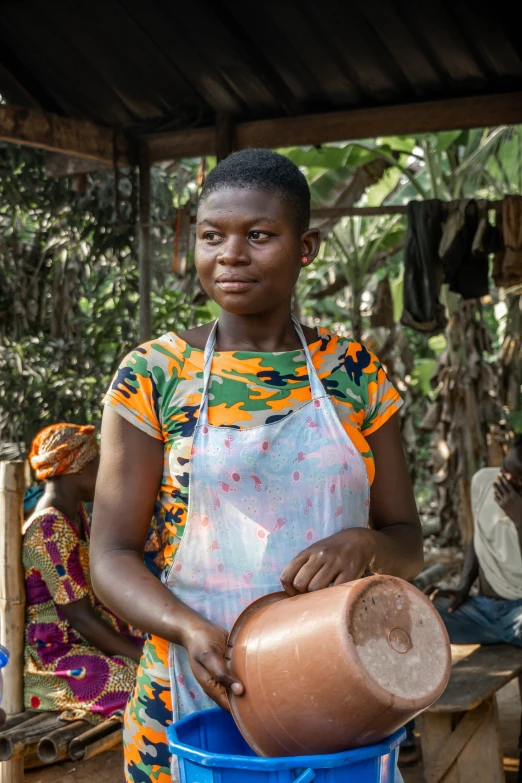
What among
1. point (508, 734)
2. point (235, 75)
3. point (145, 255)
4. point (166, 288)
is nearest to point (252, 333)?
point (235, 75)

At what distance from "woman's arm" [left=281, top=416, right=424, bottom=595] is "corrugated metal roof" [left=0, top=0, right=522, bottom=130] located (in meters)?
3.06

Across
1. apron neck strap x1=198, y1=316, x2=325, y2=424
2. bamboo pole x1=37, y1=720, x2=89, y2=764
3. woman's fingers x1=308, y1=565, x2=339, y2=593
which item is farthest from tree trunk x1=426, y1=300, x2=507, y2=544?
woman's fingers x1=308, y1=565, x2=339, y2=593

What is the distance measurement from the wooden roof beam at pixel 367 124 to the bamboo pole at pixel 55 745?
3.02m

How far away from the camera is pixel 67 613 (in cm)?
364

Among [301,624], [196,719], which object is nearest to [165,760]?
[196,719]

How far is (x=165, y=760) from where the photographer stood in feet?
4.99

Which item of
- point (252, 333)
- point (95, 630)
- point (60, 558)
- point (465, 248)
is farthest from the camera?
point (465, 248)

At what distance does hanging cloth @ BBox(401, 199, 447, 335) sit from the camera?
5078 millimetres

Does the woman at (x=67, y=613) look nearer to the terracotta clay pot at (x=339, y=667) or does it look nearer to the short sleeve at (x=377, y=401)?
the short sleeve at (x=377, y=401)

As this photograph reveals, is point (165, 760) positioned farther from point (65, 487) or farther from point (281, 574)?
point (65, 487)

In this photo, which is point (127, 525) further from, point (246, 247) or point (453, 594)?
point (453, 594)

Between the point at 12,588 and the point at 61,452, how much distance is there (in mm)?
624

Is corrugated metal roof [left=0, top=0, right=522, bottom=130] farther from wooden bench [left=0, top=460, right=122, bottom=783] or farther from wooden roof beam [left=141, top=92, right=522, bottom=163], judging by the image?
wooden bench [left=0, top=460, right=122, bottom=783]

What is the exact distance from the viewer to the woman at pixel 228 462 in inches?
57.9
